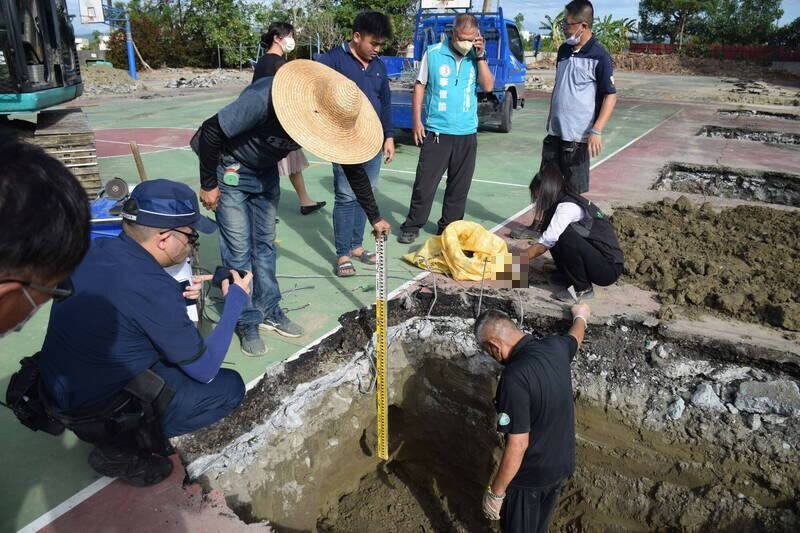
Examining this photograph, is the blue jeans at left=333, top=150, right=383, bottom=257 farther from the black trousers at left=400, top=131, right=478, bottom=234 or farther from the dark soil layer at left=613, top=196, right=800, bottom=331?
the dark soil layer at left=613, top=196, right=800, bottom=331

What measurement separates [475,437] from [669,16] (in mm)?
62721

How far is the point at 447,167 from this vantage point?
5.77m

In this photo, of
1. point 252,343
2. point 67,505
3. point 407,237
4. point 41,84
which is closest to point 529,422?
point 252,343

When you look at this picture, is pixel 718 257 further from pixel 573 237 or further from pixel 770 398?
pixel 770 398

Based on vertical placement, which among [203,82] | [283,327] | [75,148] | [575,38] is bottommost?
[283,327]

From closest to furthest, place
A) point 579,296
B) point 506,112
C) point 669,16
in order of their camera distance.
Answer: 1. point 579,296
2. point 506,112
3. point 669,16

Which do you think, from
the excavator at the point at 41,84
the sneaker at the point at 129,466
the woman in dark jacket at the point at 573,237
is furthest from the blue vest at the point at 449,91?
the sneaker at the point at 129,466

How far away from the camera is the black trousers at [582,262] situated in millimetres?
4301

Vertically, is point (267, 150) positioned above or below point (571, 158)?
above

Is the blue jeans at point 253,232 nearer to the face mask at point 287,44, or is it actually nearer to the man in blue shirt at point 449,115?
the face mask at point 287,44

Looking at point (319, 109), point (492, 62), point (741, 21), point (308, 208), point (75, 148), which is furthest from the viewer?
point (741, 21)

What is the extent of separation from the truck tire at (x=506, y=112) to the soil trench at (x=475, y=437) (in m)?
8.95

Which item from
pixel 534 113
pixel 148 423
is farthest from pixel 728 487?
pixel 534 113

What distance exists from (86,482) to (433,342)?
2.35m
